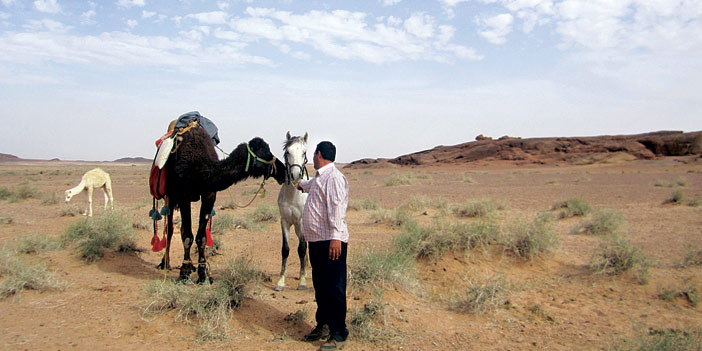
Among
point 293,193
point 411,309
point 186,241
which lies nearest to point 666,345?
point 411,309

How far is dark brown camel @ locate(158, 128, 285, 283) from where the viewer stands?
589cm

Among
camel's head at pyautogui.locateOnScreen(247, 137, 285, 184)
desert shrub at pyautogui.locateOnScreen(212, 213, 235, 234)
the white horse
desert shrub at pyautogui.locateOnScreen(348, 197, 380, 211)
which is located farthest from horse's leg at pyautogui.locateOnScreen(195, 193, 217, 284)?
desert shrub at pyautogui.locateOnScreen(348, 197, 380, 211)

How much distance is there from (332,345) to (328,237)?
1027 millimetres

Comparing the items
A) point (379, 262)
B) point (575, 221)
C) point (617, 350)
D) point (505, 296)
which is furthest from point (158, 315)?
point (575, 221)

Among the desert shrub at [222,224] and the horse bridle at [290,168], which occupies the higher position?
the horse bridle at [290,168]

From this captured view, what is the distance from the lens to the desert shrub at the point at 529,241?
7438mm

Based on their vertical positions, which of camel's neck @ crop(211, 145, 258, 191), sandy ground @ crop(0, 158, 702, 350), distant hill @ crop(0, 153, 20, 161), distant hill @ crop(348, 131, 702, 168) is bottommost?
sandy ground @ crop(0, 158, 702, 350)

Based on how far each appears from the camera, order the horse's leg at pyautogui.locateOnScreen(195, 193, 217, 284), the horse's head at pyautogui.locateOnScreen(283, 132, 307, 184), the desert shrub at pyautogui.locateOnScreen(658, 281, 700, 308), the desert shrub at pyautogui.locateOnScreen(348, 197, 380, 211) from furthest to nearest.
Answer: the desert shrub at pyautogui.locateOnScreen(348, 197, 380, 211)
the horse's leg at pyautogui.locateOnScreen(195, 193, 217, 284)
the desert shrub at pyautogui.locateOnScreen(658, 281, 700, 308)
the horse's head at pyautogui.locateOnScreen(283, 132, 307, 184)

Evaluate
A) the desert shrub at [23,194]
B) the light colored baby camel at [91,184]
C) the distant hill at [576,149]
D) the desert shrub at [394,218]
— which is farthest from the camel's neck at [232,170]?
the distant hill at [576,149]

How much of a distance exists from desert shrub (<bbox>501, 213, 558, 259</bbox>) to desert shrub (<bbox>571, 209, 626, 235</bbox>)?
3428 mm

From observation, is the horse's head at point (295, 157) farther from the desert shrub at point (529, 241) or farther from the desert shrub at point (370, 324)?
the desert shrub at point (529, 241)

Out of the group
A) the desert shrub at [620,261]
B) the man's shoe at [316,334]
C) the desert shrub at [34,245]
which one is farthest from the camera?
the desert shrub at [34,245]

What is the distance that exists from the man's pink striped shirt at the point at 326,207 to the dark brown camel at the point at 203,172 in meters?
1.86

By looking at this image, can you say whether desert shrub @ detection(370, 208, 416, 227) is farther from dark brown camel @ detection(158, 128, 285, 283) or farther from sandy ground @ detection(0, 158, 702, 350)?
dark brown camel @ detection(158, 128, 285, 283)
